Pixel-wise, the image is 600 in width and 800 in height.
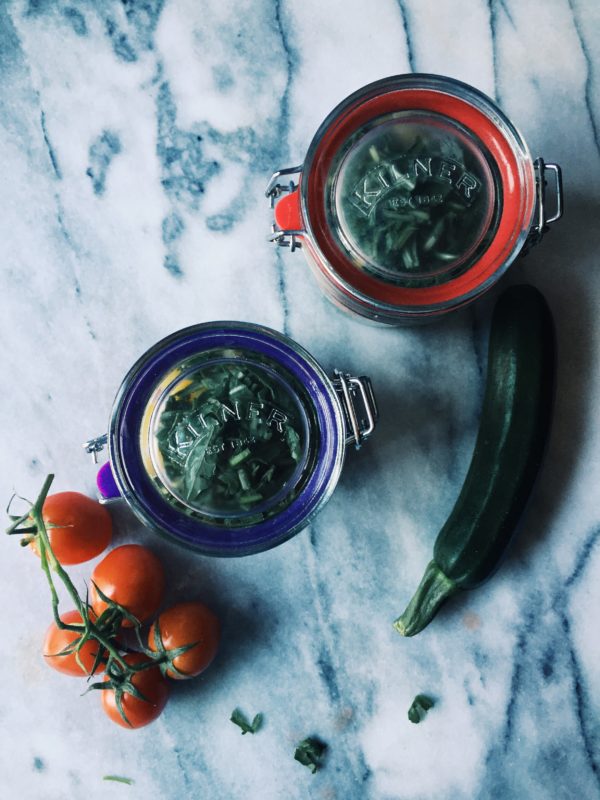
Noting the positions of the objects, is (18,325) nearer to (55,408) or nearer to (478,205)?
(55,408)

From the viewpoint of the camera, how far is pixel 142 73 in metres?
0.94

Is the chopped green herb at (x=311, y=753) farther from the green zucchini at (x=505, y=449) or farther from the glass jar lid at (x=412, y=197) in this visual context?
the glass jar lid at (x=412, y=197)

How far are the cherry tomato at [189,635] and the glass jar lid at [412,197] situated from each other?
45cm

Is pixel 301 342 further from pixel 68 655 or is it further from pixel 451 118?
pixel 68 655

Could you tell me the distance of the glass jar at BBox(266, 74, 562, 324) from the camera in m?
0.78

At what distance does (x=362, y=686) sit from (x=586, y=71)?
0.81m

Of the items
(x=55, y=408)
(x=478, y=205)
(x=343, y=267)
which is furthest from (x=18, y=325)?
(x=478, y=205)

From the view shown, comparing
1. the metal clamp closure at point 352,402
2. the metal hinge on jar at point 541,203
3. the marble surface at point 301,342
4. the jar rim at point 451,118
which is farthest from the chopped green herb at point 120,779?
the metal hinge on jar at point 541,203

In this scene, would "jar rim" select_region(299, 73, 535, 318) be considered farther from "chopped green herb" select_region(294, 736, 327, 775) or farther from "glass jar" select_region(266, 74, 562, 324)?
"chopped green herb" select_region(294, 736, 327, 775)

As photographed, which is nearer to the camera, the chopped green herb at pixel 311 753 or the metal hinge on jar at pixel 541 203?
the metal hinge on jar at pixel 541 203

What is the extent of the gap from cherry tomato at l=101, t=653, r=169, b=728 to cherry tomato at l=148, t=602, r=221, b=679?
0.07 feet

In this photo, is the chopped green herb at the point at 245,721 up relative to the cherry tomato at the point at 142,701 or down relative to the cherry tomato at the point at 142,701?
down

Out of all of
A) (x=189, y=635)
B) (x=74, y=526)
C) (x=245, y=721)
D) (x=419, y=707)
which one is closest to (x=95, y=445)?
(x=74, y=526)

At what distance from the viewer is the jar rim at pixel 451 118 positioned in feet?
2.58
